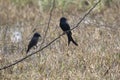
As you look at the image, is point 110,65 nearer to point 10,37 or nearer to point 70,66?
point 70,66

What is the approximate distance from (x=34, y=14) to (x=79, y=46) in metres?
2.96

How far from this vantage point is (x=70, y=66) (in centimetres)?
548

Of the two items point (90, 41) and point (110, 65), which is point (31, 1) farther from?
point (110, 65)

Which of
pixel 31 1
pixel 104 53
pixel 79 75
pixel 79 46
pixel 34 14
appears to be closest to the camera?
pixel 79 75

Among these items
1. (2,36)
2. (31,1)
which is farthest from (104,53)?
(31,1)

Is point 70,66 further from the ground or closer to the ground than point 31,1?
further from the ground

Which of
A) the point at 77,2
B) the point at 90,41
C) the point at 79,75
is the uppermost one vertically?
the point at 79,75

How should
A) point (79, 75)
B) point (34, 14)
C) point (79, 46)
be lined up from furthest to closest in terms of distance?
point (34, 14) < point (79, 46) < point (79, 75)

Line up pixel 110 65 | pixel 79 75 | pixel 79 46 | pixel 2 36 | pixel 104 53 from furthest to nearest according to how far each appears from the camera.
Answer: pixel 2 36 < pixel 79 46 < pixel 104 53 < pixel 110 65 < pixel 79 75

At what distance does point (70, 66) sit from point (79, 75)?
49 cm

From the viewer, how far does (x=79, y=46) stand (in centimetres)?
620

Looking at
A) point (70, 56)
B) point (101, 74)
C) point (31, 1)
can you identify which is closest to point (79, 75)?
point (101, 74)

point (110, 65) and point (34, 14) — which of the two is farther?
point (34, 14)

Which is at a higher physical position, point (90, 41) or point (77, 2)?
point (90, 41)
